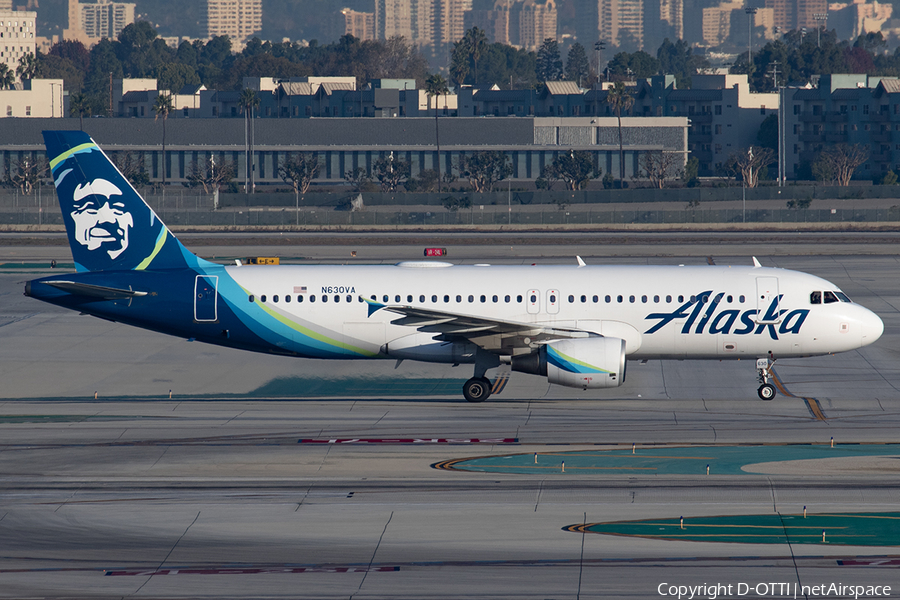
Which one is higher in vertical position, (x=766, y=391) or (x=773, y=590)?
(x=766, y=391)

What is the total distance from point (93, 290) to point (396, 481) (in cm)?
1565

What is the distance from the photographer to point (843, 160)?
167125 mm

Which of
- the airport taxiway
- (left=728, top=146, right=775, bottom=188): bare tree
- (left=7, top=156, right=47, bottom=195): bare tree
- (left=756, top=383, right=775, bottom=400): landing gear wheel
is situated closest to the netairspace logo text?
the airport taxiway

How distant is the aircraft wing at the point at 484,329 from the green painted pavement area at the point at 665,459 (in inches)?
300

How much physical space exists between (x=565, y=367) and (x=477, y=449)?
22.1ft

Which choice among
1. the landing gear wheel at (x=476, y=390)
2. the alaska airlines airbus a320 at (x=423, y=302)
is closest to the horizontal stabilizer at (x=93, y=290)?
the alaska airlines airbus a320 at (x=423, y=302)

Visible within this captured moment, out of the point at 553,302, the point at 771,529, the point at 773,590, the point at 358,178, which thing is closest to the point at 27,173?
the point at 358,178

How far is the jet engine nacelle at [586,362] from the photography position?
3394 cm

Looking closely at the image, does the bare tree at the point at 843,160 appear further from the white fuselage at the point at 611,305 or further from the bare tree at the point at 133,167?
the white fuselage at the point at 611,305

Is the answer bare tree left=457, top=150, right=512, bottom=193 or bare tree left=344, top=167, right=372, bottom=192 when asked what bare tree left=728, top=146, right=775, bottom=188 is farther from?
bare tree left=344, top=167, right=372, bottom=192

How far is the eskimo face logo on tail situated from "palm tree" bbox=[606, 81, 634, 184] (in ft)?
449

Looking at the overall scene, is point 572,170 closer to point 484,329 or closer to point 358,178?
point 358,178

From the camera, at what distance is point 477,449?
2828 centimetres

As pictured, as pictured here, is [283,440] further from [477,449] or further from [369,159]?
[369,159]
